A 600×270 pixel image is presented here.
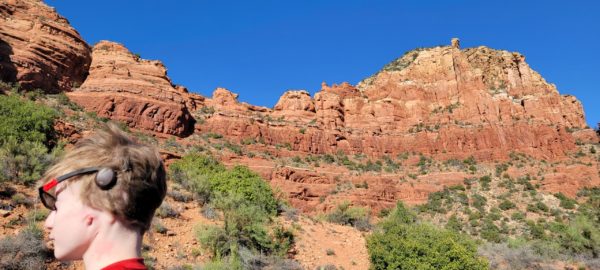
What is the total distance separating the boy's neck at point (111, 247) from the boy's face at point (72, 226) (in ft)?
0.11

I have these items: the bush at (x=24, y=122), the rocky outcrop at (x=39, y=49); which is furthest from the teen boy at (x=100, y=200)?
the rocky outcrop at (x=39, y=49)

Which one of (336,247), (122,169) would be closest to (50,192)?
(122,169)

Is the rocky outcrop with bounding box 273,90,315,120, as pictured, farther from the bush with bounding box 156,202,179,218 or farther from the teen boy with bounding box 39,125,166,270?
the teen boy with bounding box 39,125,166,270

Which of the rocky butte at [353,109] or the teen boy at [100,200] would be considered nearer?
the teen boy at [100,200]

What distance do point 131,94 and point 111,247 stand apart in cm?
5194

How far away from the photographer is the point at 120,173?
5.14ft

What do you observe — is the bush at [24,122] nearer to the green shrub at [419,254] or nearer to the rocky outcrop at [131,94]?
the green shrub at [419,254]

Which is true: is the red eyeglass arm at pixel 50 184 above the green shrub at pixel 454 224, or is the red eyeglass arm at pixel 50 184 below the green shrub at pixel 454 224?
above

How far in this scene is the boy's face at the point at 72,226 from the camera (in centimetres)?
152

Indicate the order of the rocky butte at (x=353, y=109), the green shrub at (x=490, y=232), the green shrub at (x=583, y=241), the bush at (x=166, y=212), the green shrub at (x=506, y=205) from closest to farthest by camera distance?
1. the bush at (x=166, y=212)
2. the green shrub at (x=583, y=241)
3. the green shrub at (x=490, y=232)
4. the green shrub at (x=506, y=205)
5. the rocky butte at (x=353, y=109)

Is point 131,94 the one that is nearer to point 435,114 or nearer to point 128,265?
point 435,114

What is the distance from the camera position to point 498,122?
61.9m

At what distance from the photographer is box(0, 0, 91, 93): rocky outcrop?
41.1 metres

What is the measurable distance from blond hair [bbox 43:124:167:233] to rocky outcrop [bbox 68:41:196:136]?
1922 inches
